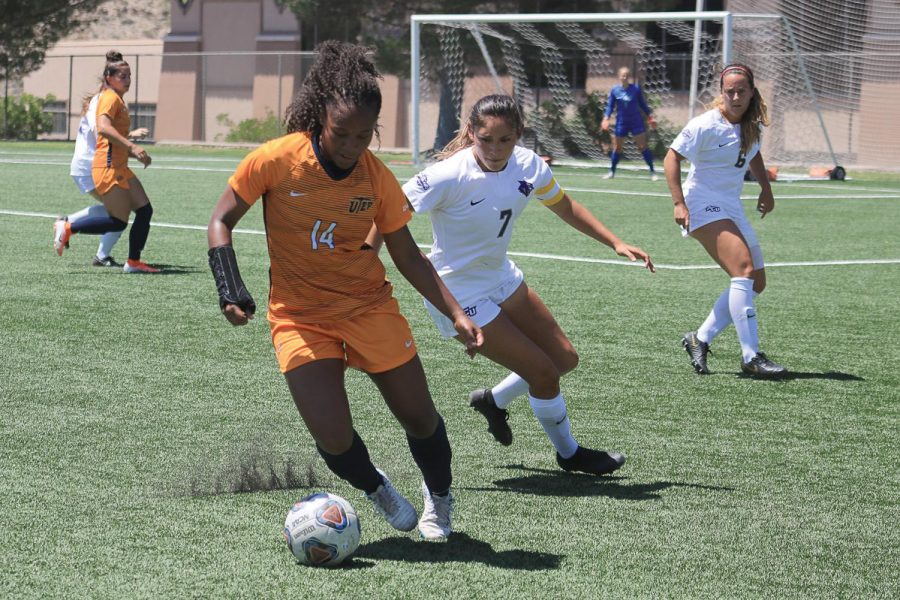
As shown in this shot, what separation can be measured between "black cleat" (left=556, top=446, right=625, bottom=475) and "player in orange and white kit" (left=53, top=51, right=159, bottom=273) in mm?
7122

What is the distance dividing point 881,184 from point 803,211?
7.12m

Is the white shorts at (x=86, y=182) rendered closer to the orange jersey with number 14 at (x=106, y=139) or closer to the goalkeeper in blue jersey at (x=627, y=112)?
the orange jersey with number 14 at (x=106, y=139)

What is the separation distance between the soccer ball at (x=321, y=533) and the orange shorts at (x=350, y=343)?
0.52 metres

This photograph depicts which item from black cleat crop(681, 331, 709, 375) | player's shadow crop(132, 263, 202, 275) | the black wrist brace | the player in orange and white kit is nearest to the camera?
the black wrist brace

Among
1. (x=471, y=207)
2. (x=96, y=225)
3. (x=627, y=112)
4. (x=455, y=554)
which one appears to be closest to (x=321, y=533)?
(x=455, y=554)

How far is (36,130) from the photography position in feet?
147

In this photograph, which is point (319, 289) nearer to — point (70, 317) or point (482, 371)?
point (482, 371)

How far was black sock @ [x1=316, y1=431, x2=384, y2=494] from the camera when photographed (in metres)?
4.91

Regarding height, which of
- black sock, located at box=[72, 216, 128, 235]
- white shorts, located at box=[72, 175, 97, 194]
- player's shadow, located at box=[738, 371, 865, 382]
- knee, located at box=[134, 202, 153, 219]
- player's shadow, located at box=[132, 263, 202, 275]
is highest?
white shorts, located at box=[72, 175, 97, 194]

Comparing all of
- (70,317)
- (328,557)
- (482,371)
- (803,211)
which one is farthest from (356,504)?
(803,211)

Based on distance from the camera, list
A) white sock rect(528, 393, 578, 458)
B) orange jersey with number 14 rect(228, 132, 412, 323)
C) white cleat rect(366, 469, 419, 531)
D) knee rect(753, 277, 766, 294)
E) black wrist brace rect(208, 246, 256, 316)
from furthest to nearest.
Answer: knee rect(753, 277, 766, 294) < white sock rect(528, 393, 578, 458) < white cleat rect(366, 469, 419, 531) < orange jersey with number 14 rect(228, 132, 412, 323) < black wrist brace rect(208, 246, 256, 316)

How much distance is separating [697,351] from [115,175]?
632 cm

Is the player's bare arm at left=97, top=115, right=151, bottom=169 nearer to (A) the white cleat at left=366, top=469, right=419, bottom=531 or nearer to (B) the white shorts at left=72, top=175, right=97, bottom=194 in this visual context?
(B) the white shorts at left=72, top=175, right=97, bottom=194

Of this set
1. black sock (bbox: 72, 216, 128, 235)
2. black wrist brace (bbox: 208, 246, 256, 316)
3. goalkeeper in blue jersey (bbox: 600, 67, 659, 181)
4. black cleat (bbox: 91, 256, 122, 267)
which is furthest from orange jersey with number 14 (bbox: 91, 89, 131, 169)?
goalkeeper in blue jersey (bbox: 600, 67, 659, 181)
